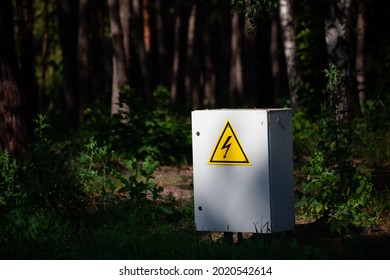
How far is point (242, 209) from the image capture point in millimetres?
7941

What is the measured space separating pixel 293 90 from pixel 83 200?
7910 mm

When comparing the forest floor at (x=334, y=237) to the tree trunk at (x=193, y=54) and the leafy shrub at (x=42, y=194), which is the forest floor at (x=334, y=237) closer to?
the leafy shrub at (x=42, y=194)

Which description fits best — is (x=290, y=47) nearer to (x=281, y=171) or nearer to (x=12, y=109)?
(x=12, y=109)

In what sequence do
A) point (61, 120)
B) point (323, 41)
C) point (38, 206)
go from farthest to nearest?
point (61, 120), point (323, 41), point (38, 206)

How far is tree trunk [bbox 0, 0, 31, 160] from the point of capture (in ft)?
41.0

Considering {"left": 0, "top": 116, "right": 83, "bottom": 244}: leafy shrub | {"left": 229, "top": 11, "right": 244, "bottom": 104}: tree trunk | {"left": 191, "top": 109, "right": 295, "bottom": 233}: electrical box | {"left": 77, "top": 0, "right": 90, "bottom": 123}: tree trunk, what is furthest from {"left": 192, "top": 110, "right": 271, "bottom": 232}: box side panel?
{"left": 229, "top": 11, "right": 244, "bottom": 104}: tree trunk

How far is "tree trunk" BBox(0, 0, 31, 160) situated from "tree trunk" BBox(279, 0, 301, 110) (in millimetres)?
6327

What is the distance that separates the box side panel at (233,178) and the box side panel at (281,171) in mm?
81

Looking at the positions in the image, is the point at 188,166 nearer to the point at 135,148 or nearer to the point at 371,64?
the point at 135,148

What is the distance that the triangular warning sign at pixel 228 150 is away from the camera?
7859 mm

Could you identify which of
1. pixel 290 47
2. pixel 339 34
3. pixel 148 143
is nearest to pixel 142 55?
pixel 290 47

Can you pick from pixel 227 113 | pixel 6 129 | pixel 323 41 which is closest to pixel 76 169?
pixel 6 129

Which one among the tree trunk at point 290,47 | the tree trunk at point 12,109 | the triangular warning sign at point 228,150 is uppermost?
the tree trunk at point 290,47

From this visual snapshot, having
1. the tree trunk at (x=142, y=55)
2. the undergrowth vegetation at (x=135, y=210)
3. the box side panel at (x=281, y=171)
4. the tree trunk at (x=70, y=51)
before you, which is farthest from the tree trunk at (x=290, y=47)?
the tree trunk at (x=142, y=55)
